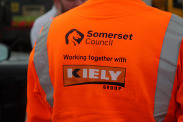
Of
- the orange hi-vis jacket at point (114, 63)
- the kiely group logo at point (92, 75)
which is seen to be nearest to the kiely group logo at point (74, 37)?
the orange hi-vis jacket at point (114, 63)

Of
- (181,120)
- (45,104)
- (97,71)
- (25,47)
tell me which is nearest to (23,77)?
(45,104)

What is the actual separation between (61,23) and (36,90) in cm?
33

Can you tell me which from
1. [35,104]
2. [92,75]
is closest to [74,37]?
[92,75]

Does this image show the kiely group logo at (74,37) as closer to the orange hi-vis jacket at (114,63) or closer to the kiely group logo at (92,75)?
the orange hi-vis jacket at (114,63)

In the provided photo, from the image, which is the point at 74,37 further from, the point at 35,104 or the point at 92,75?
the point at 35,104

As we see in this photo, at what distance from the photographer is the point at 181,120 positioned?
144cm

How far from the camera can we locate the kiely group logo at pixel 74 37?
1527 mm

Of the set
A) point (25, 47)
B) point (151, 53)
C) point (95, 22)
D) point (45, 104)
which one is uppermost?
point (95, 22)

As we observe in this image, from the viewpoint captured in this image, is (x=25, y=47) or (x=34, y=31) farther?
(x=25, y=47)

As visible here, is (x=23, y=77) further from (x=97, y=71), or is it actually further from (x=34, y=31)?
(x=97, y=71)

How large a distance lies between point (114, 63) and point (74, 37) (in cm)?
21

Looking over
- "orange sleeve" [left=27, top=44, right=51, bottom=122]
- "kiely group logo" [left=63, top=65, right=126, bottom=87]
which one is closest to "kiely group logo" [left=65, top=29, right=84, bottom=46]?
"kiely group logo" [left=63, top=65, right=126, bottom=87]

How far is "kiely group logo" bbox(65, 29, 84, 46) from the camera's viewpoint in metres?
1.53

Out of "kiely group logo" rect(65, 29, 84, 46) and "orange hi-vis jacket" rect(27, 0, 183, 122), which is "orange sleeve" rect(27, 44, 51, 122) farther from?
"kiely group logo" rect(65, 29, 84, 46)
